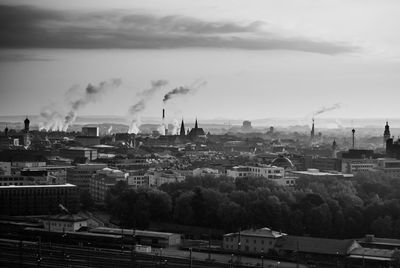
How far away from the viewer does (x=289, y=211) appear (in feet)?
82.0

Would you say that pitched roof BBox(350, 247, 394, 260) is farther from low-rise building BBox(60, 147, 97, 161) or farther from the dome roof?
low-rise building BBox(60, 147, 97, 161)

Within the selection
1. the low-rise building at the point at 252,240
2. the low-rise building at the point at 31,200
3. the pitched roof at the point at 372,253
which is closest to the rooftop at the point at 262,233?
the low-rise building at the point at 252,240

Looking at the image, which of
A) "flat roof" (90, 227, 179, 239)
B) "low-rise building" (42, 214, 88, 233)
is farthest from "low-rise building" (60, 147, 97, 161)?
"flat roof" (90, 227, 179, 239)

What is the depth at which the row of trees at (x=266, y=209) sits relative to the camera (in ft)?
80.5

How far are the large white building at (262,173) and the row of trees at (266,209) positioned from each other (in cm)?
641

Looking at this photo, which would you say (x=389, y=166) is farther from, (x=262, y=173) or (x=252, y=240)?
(x=252, y=240)

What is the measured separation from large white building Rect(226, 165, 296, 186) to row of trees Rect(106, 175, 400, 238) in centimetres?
641

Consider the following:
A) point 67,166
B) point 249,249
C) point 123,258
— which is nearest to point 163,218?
point 249,249

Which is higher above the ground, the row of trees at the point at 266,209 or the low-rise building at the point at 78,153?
the low-rise building at the point at 78,153

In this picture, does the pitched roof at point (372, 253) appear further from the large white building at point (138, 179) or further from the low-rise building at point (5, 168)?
the low-rise building at point (5, 168)

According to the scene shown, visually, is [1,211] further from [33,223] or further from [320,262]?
[320,262]

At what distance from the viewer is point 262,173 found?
37469 millimetres

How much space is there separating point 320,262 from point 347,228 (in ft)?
13.4

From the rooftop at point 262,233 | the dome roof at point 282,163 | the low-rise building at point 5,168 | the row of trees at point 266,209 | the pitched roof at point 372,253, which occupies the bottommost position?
the pitched roof at point 372,253
